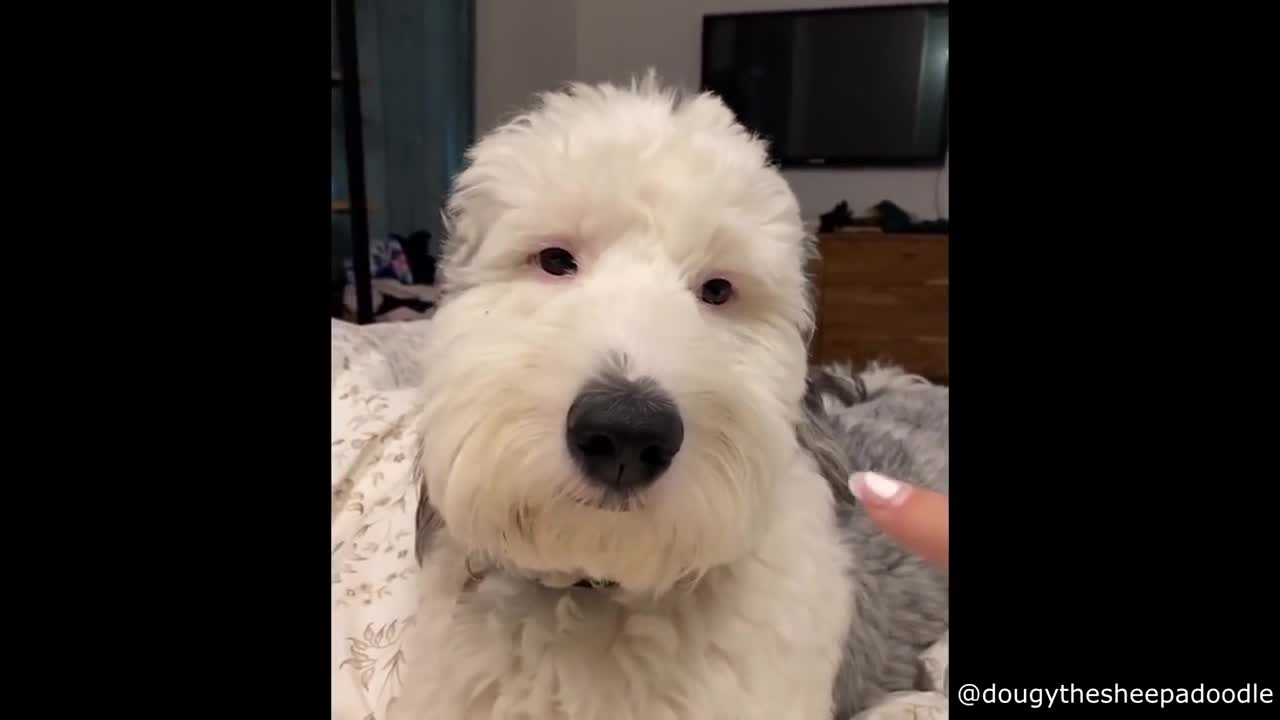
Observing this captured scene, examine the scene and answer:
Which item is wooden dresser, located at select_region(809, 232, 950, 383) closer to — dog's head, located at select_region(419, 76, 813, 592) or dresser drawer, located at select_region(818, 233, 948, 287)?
dresser drawer, located at select_region(818, 233, 948, 287)

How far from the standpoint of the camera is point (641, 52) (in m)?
5.66

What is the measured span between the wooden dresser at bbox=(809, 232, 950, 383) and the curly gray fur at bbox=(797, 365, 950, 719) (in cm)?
268

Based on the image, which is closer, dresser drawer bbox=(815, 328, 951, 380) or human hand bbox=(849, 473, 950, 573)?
human hand bbox=(849, 473, 950, 573)

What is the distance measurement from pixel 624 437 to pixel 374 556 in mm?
969

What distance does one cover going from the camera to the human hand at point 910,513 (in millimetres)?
832

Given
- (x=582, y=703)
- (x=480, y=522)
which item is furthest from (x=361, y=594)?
(x=480, y=522)

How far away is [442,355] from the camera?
1.02 meters

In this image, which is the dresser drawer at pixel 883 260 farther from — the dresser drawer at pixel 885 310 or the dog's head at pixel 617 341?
the dog's head at pixel 617 341

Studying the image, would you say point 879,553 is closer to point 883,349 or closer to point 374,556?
point 374,556

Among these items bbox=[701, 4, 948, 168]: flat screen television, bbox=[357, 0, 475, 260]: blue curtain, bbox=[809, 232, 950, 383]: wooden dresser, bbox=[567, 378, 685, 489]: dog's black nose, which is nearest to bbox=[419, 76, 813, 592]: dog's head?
bbox=[567, 378, 685, 489]: dog's black nose

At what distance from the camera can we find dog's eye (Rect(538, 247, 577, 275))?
3.53 feet

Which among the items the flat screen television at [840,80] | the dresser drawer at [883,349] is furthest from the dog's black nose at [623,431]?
the flat screen television at [840,80]
